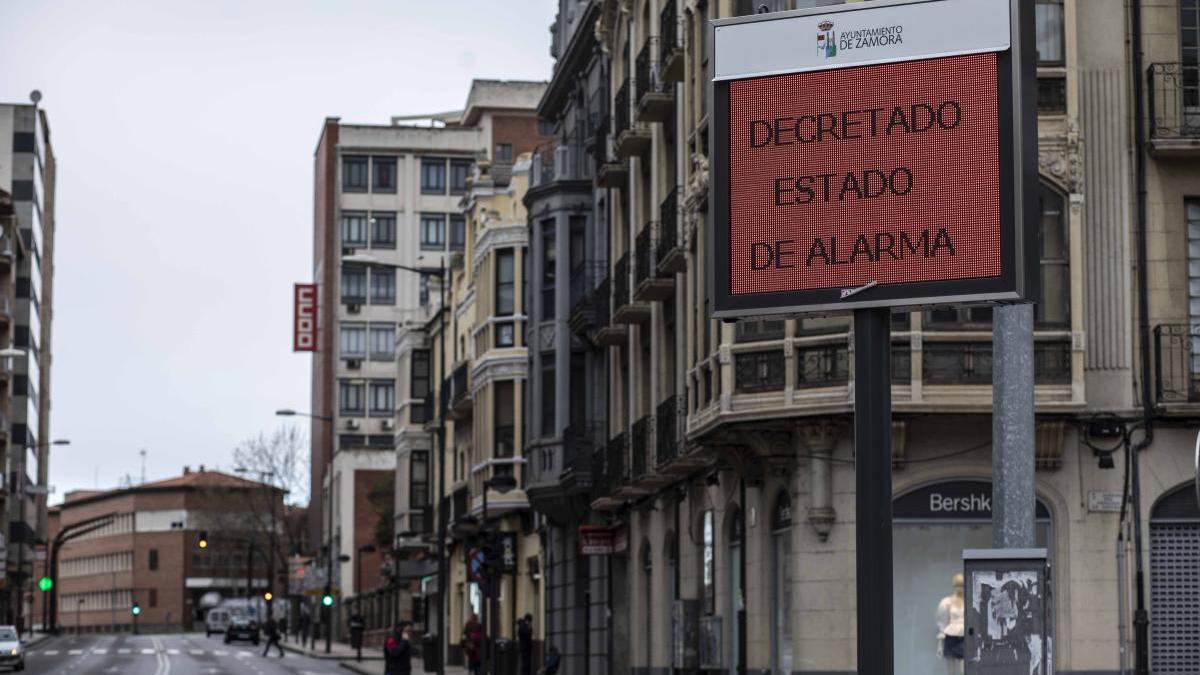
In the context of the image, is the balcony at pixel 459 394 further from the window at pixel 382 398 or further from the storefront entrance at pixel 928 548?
the window at pixel 382 398

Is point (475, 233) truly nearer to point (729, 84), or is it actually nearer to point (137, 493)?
point (729, 84)

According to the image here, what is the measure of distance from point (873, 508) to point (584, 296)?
35050mm

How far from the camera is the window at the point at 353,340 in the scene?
410 feet

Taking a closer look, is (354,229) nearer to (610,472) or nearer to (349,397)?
(349,397)

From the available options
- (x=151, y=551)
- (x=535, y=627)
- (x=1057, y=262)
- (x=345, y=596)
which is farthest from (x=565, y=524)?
(x=151, y=551)

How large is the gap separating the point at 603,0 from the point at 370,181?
80.2 metres

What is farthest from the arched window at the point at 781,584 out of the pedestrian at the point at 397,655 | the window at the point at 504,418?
the window at the point at 504,418

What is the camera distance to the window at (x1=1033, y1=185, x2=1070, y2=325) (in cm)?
2823

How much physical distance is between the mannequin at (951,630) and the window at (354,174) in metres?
98.4

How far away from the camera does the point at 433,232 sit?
124 metres

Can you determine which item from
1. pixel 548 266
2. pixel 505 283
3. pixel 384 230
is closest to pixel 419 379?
pixel 505 283

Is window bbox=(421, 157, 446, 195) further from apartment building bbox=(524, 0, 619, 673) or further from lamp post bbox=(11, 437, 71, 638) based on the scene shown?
apartment building bbox=(524, 0, 619, 673)

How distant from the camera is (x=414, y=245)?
123625 mm

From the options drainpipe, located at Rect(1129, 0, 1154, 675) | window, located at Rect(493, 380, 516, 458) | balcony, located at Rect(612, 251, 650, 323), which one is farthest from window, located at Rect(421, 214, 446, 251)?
drainpipe, located at Rect(1129, 0, 1154, 675)
